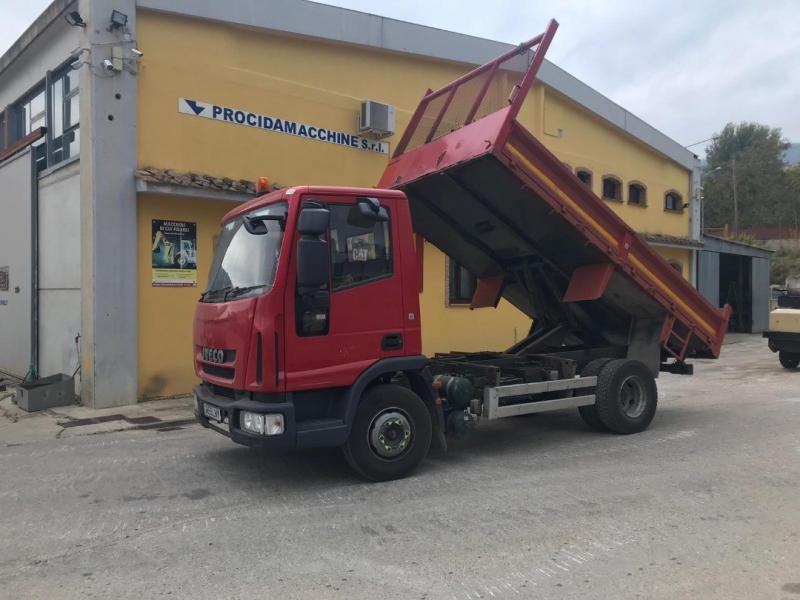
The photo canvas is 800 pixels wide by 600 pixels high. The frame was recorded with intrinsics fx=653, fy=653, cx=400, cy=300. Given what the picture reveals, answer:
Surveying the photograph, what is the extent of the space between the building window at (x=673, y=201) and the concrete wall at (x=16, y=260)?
1792 centimetres

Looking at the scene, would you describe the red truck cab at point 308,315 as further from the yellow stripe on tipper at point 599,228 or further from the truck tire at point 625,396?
the truck tire at point 625,396

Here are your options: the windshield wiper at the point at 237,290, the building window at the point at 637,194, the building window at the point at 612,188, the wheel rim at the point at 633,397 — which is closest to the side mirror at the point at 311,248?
the windshield wiper at the point at 237,290

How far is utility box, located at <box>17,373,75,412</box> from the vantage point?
31.7 feet

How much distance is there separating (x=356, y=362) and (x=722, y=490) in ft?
10.8

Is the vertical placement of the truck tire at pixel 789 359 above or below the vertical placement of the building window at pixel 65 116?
below

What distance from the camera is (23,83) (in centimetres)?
1316

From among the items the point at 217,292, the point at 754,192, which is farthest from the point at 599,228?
the point at 754,192

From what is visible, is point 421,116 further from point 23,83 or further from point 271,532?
point 23,83

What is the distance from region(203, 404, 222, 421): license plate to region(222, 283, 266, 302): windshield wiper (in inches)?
38.3

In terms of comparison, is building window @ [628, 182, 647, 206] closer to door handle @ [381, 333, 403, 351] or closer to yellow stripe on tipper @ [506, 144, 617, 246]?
yellow stripe on tipper @ [506, 144, 617, 246]

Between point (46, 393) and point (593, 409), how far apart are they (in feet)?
25.9

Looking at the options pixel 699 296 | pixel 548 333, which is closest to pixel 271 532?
pixel 548 333

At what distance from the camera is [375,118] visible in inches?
504

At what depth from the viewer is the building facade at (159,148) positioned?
9.91 meters
